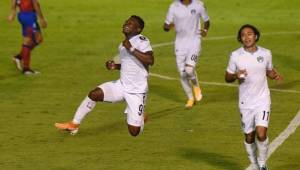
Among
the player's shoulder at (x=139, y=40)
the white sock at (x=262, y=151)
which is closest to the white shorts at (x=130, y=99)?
the player's shoulder at (x=139, y=40)

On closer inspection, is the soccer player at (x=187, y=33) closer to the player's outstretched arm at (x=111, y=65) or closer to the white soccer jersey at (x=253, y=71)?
the player's outstretched arm at (x=111, y=65)

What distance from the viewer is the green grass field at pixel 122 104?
16.6 metres

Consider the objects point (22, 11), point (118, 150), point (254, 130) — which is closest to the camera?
point (254, 130)

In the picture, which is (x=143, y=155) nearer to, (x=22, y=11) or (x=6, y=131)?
(x=6, y=131)

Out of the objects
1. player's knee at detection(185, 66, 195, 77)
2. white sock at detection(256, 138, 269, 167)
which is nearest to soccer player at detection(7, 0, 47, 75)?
player's knee at detection(185, 66, 195, 77)

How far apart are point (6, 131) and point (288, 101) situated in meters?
6.12

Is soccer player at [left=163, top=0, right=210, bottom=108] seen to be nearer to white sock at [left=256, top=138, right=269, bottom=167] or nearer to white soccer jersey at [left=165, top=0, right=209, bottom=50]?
white soccer jersey at [left=165, top=0, right=209, bottom=50]

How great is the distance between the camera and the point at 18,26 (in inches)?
1314

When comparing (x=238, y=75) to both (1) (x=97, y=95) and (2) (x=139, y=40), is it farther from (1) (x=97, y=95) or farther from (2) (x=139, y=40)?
(1) (x=97, y=95)

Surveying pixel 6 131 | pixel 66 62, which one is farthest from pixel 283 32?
pixel 6 131

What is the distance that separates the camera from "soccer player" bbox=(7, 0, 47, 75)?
24172 millimetres

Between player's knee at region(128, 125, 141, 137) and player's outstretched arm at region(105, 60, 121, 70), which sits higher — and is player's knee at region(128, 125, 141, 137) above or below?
below

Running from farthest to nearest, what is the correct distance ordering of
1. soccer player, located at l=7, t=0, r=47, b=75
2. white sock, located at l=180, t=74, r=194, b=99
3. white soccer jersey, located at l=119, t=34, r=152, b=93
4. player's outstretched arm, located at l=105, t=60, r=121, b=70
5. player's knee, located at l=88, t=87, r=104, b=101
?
soccer player, located at l=7, t=0, r=47, b=75 → white sock, located at l=180, t=74, r=194, b=99 → player's knee, located at l=88, t=87, r=104, b=101 → white soccer jersey, located at l=119, t=34, r=152, b=93 → player's outstretched arm, located at l=105, t=60, r=121, b=70

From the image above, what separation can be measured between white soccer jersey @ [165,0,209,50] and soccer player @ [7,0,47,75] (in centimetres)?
441
